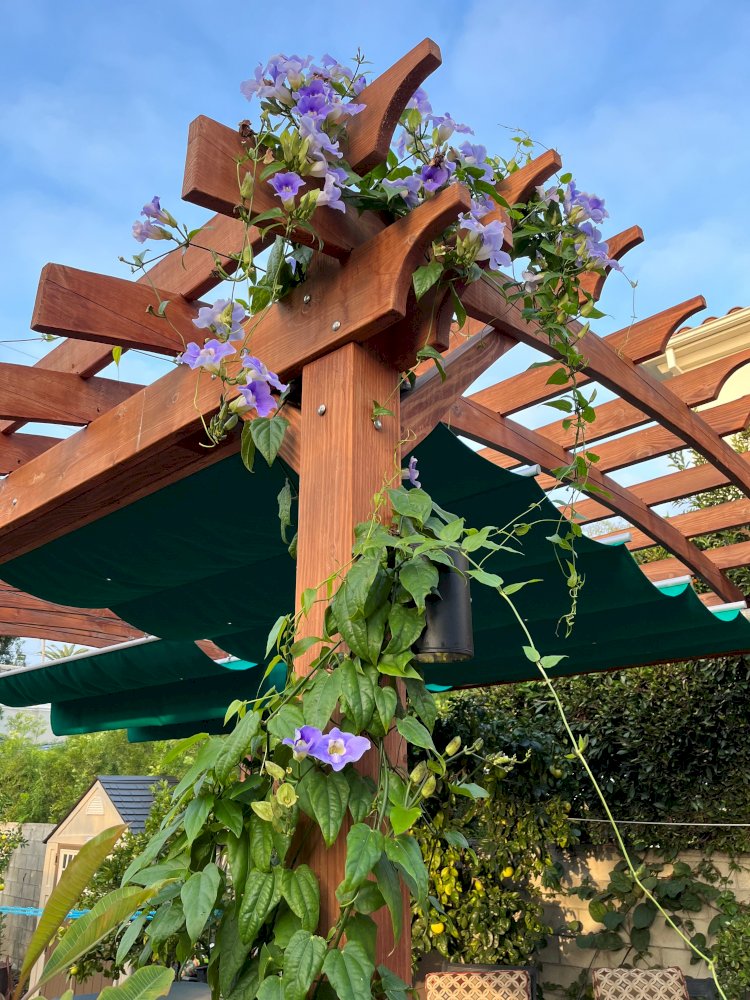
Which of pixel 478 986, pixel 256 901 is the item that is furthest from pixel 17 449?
pixel 478 986

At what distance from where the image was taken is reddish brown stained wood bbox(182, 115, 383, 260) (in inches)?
55.5

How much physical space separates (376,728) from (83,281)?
1.28m

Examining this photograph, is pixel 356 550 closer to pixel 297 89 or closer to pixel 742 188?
pixel 297 89

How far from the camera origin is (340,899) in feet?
3.61

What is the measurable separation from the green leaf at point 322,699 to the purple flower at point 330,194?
0.79 m

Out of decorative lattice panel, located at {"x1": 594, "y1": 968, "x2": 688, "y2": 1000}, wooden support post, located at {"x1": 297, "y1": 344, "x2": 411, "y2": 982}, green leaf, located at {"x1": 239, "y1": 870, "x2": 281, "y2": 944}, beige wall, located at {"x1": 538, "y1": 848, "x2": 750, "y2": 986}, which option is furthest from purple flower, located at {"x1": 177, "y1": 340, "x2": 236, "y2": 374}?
beige wall, located at {"x1": 538, "y1": 848, "x2": 750, "y2": 986}

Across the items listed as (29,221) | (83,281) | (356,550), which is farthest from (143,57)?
(356,550)

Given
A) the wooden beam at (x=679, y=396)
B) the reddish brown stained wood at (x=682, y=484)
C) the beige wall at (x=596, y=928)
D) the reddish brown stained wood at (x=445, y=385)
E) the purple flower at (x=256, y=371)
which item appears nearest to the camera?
the purple flower at (x=256, y=371)

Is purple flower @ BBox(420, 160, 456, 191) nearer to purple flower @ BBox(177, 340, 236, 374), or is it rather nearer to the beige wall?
purple flower @ BBox(177, 340, 236, 374)

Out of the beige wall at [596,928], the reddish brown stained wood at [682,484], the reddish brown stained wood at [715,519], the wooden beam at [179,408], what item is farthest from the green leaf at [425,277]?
the beige wall at [596,928]

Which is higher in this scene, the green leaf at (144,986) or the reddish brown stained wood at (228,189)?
the reddish brown stained wood at (228,189)

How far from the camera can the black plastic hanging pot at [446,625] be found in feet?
4.32

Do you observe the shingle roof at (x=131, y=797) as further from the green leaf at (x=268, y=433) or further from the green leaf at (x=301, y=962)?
the green leaf at (x=301, y=962)

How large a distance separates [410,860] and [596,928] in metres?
4.70
